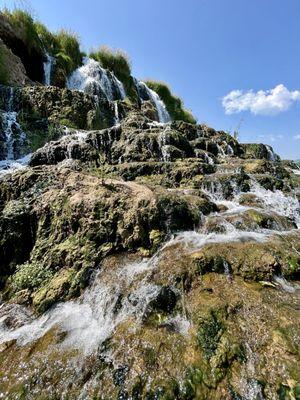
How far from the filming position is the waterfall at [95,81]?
20.4 m

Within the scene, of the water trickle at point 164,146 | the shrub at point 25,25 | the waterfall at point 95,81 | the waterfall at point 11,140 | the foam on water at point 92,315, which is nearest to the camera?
the foam on water at point 92,315

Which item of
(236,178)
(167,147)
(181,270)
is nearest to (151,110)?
(167,147)

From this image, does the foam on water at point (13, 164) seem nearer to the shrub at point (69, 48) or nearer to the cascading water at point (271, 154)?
the shrub at point (69, 48)

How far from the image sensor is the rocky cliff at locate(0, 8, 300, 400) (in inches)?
143

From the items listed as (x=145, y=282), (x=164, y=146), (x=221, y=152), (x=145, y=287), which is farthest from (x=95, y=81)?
(x=145, y=287)

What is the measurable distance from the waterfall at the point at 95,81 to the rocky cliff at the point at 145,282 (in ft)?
36.2

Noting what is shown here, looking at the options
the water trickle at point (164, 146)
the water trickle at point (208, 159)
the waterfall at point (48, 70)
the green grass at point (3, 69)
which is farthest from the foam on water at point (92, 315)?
the waterfall at point (48, 70)

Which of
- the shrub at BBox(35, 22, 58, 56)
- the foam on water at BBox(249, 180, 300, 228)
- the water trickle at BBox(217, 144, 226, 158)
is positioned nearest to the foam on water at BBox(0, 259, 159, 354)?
the foam on water at BBox(249, 180, 300, 228)

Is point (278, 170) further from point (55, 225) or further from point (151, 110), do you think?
point (151, 110)

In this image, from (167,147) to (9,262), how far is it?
297 inches

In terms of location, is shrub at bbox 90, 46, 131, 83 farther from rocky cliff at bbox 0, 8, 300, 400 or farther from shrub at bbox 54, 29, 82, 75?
rocky cliff at bbox 0, 8, 300, 400

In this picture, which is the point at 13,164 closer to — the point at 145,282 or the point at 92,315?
the point at 92,315

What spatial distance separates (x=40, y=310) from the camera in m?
5.26

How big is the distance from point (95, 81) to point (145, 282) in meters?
18.9
